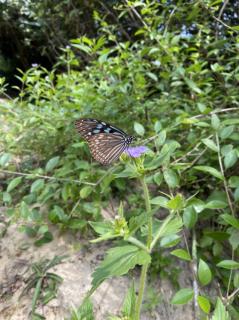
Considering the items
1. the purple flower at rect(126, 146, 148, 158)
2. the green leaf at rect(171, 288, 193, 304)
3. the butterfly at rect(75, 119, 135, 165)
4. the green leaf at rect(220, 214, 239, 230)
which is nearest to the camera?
the purple flower at rect(126, 146, 148, 158)

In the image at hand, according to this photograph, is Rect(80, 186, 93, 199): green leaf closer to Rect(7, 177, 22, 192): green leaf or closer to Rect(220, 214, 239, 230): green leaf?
Rect(7, 177, 22, 192): green leaf

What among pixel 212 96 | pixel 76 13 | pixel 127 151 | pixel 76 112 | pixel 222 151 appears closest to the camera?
pixel 127 151

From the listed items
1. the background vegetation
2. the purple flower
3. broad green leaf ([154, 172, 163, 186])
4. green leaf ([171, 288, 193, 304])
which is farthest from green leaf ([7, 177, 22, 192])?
green leaf ([171, 288, 193, 304])

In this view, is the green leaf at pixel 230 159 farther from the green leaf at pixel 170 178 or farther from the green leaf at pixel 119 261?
the green leaf at pixel 119 261

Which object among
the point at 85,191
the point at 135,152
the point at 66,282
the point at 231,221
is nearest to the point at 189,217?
the point at 231,221

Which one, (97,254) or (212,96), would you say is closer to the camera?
(97,254)

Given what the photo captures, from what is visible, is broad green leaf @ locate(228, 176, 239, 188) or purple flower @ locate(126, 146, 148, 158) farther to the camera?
broad green leaf @ locate(228, 176, 239, 188)

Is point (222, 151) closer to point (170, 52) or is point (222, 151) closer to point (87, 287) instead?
point (87, 287)

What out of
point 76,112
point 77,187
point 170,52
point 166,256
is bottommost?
point 166,256

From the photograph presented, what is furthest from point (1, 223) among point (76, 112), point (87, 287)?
point (76, 112)
